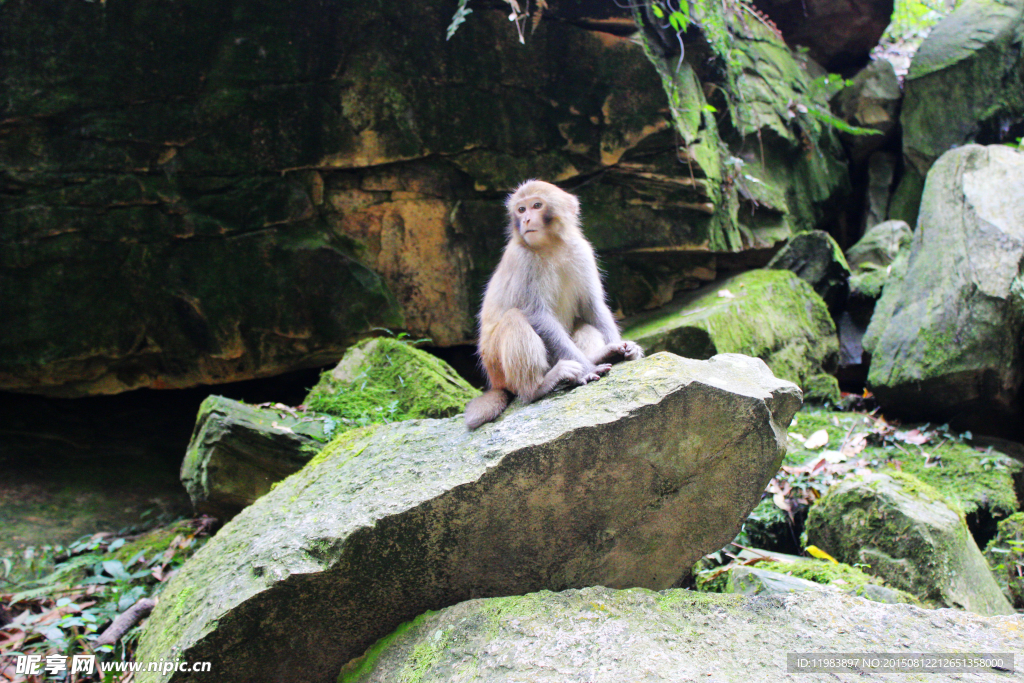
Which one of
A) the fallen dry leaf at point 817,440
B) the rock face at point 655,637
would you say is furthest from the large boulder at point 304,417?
the fallen dry leaf at point 817,440

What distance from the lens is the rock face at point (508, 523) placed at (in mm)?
2963

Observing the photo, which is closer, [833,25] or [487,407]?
[487,407]

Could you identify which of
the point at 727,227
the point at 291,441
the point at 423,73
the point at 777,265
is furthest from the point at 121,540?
the point at 777,265

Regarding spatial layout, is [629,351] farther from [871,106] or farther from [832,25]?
[832,25]

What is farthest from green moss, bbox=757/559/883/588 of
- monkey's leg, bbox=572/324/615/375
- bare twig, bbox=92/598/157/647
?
bare twig, bbox=92/598/157/647

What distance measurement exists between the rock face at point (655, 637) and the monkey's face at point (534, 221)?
2.28 meters

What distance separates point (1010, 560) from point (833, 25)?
9.19 m

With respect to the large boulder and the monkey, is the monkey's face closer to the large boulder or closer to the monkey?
the monkey

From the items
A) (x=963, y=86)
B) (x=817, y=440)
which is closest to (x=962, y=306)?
(x=817, y=440)

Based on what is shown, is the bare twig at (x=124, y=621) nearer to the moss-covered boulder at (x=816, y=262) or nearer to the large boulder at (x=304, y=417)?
the large boulder at (x=304, y=417)

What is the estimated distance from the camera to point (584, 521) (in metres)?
3.21

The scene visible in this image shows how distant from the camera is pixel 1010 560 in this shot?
4.46 metres

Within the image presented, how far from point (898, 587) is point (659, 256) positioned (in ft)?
14.4

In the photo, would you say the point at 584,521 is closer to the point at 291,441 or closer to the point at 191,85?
the point at 291,441
